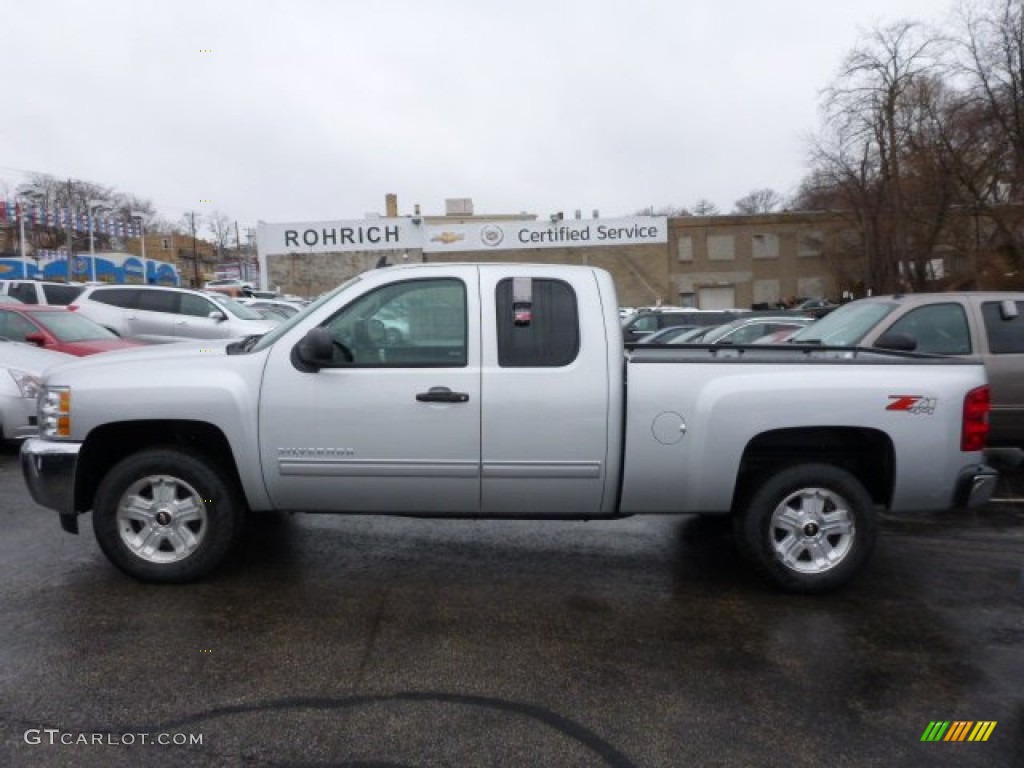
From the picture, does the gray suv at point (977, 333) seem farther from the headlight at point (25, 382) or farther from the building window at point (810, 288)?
the building window at point (810, 288)

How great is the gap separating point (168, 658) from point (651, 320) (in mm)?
18234

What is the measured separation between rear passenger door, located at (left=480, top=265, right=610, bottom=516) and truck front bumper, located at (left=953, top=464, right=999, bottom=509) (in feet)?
6.64

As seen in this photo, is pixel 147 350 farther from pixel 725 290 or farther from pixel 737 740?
pixel 725 290

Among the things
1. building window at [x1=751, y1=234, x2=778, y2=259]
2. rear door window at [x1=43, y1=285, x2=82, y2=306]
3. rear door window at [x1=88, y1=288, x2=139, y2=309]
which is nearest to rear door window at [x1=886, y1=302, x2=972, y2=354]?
rear door window at [x1=88, y1=288, x2=139, y2=309]

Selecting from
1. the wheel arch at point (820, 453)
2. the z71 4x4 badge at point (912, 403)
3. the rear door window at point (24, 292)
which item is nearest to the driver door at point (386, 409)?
the wheel arch at point (820, 453)

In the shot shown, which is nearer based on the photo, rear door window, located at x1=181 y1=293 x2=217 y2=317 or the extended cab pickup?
the extended cab pickup

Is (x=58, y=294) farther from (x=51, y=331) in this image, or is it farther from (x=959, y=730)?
(x=959, y=730)

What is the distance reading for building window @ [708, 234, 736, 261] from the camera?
50.7 m

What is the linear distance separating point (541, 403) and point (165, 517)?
2.26m

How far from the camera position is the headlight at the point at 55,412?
453 centimetres

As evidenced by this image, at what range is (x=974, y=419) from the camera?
452 centimetres

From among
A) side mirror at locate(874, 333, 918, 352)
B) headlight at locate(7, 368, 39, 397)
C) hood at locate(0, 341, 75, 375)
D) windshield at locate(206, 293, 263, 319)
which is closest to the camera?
side mirror at locate(874, 333, 918, 352)

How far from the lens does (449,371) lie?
4.43m

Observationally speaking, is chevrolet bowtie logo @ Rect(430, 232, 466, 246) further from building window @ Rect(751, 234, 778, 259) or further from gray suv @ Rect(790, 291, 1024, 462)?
gray suv @ Rect(790, 291, 1024, 462)
